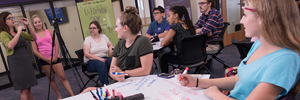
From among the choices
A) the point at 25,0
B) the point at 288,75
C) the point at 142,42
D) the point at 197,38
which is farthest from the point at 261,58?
the point at 25,0

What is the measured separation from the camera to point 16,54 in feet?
8.82

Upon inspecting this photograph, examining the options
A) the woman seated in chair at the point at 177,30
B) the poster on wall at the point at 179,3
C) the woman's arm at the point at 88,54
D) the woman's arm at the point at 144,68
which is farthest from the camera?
the poster on wall at the point at 179,3

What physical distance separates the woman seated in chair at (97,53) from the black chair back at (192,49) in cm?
128

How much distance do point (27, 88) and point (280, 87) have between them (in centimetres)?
307

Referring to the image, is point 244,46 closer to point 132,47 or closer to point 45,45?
point 132,47

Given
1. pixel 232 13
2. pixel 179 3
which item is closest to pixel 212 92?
pixel 179 3

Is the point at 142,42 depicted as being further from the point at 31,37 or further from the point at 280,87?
the point at 31,37

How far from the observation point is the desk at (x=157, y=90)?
1.17 metres

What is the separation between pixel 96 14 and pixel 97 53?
2.07 metres

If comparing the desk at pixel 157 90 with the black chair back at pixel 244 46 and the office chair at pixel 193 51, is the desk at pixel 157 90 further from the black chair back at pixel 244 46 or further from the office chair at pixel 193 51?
the office chair at pixel 193 51

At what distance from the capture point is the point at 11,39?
8.77 feet

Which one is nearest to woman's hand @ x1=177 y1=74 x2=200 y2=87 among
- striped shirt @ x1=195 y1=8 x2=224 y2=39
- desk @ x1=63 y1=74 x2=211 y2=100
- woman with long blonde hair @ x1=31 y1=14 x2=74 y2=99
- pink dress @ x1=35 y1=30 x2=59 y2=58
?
desk @ x1=63 y1=74 x2=211 y2=100

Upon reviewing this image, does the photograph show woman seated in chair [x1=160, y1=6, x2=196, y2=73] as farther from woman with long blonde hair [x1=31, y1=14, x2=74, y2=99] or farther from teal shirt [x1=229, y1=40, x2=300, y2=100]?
teal shirt [x1=229, y1=40, x2=300, y2=100]

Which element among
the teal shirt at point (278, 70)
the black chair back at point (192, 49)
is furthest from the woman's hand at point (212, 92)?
the black chair back at point (192, 49)
